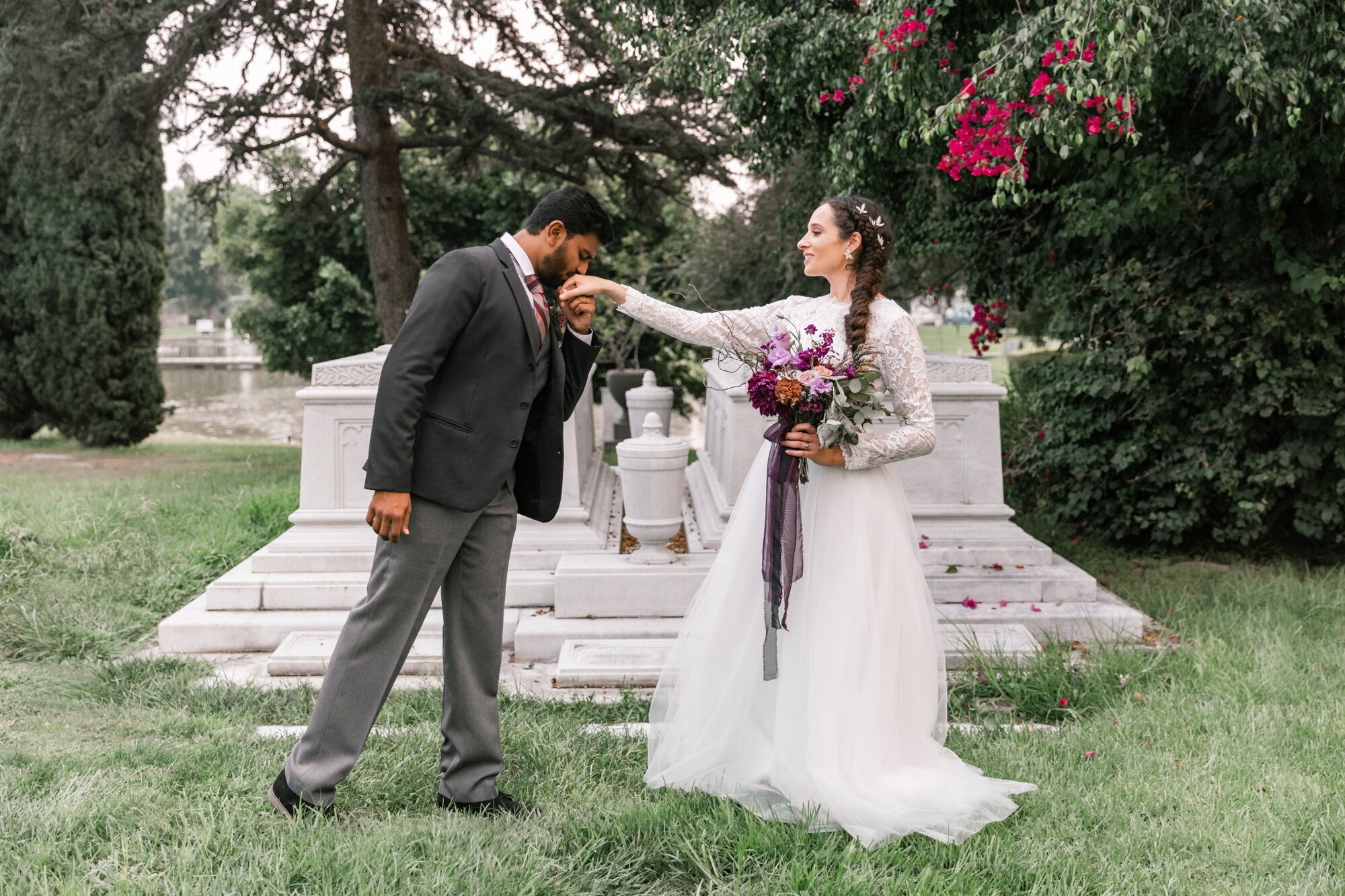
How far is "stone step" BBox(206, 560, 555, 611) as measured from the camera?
18.1ft

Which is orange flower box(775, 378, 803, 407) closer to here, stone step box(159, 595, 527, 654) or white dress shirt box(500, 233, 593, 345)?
white dress shirt box(500, 233, 593, 345)

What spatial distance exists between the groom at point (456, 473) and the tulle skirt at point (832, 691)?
73 cm

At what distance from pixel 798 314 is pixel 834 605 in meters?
1.00

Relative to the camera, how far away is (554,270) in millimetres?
3152

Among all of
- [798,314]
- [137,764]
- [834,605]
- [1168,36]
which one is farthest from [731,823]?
[1168,36]

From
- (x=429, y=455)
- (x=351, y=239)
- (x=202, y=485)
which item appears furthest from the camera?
(x=351, y=239)

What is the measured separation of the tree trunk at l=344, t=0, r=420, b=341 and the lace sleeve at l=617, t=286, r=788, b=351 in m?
7.30

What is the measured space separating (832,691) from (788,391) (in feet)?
3.16

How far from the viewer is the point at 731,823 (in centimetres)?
304

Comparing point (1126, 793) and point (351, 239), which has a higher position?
point (351, 239)

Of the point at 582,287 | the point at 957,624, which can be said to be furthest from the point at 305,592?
the point at 957,624

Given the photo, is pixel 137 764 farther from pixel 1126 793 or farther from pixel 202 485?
pixel 202 485

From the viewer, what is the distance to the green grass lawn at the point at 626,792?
9.16 ft

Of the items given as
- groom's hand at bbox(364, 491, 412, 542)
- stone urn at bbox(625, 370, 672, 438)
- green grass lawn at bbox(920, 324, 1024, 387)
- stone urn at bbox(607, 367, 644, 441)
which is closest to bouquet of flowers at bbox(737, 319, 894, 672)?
groom's hand at bbox(364, 491, 412, 542)
